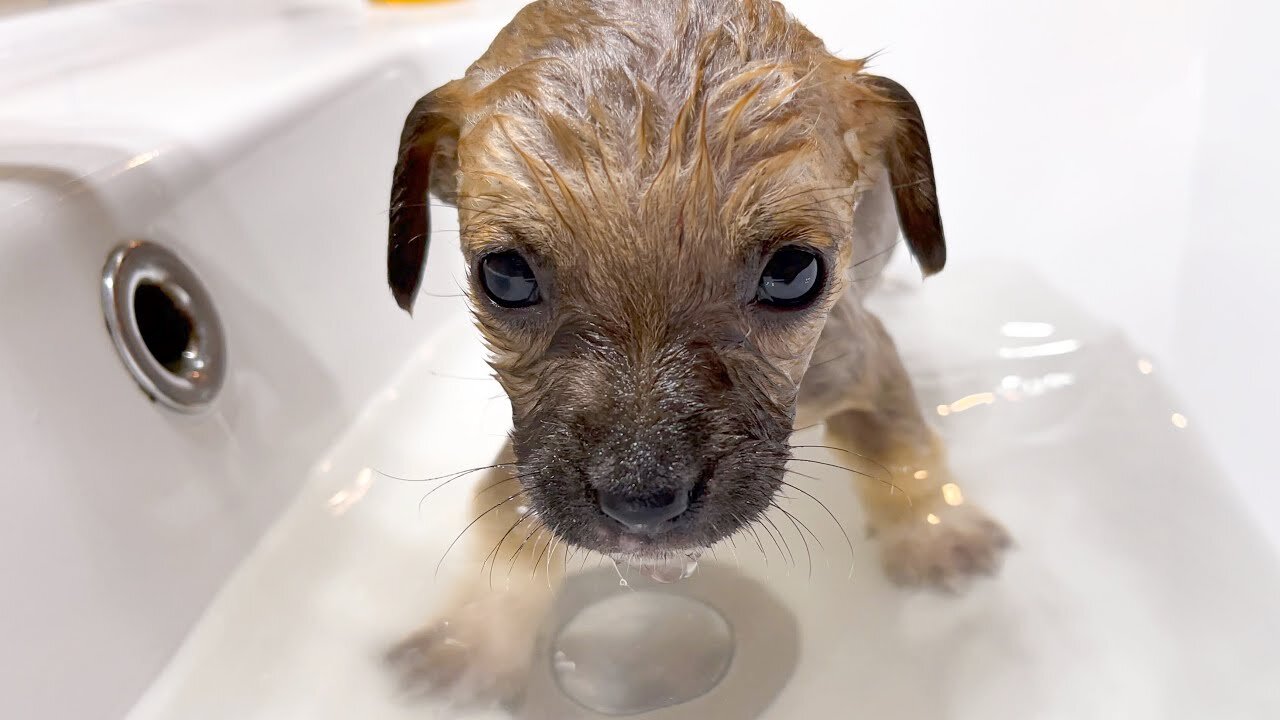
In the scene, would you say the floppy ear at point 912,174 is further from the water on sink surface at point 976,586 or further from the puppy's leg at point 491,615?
the puppy's leg at point 491,615

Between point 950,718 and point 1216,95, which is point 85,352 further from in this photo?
point 1216,95

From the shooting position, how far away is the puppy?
1.11m

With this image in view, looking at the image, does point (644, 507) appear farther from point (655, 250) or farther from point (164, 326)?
point (164, 326)

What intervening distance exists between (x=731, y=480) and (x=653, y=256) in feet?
0.91

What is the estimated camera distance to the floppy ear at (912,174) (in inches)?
54.3

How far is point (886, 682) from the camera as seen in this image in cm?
162

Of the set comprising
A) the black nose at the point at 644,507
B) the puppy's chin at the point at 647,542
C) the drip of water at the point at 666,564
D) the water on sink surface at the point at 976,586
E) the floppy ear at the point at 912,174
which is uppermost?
the floppy ear at the point at 912,174

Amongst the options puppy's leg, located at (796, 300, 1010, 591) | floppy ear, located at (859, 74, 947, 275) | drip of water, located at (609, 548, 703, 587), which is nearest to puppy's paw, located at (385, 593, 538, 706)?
drip of water, located at (609, 548, 703, 587)

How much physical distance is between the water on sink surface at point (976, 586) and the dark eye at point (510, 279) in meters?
0.73

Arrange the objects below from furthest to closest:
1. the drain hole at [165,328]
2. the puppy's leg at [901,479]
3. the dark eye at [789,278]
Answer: the puppy's leg at [901,479] → the drain hole at [165,328] → the dark eye at [789,278]

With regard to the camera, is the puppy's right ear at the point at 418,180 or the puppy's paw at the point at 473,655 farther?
the puppy's paw at the point at 473,655

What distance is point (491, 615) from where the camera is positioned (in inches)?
66.4

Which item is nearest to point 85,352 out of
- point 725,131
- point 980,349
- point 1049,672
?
point 725,131

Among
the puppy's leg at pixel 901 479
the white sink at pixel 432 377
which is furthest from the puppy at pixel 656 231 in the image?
the white sink at pixel 432 377
